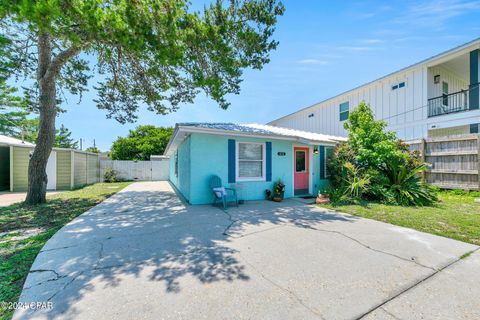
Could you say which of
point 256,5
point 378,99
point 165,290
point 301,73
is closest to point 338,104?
point 378,99

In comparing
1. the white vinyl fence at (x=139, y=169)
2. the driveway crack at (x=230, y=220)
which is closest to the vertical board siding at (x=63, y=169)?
the white vinyl fence at (x=139, y=169)

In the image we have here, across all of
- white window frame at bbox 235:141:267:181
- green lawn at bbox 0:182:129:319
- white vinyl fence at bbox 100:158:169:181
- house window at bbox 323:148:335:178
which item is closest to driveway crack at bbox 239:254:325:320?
green lawn at bbox 0:182:129:319

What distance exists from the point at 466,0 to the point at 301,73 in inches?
222

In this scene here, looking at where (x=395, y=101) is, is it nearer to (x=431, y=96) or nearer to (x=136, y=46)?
(x=431, y=96)

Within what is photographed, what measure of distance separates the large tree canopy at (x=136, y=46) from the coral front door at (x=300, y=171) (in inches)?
146

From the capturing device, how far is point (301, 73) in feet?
33.7

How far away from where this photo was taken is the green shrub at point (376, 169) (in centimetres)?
680

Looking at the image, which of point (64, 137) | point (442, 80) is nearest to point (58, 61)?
point (442, 80)

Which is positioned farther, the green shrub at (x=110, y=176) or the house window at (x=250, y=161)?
the green shrub at (x=110, y=176)

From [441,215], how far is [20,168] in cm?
1783

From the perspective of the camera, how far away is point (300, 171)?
862 centimetres

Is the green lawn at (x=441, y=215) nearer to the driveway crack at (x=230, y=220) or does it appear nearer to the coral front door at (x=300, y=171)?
the coral front door at (x=300, y=171)

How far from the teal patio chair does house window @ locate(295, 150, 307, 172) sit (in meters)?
3.24

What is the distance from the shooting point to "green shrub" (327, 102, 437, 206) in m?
6.80
